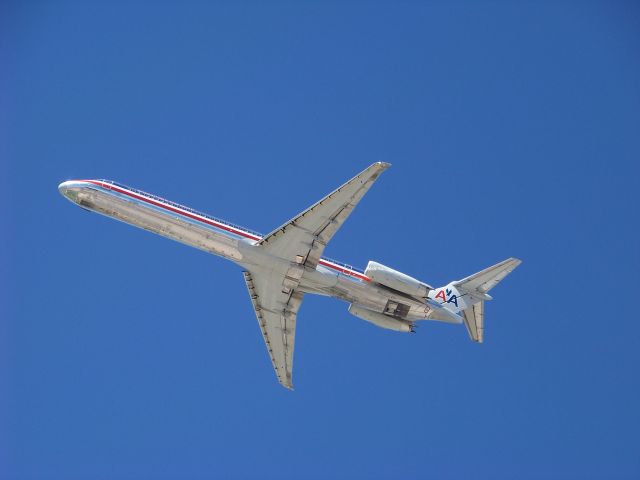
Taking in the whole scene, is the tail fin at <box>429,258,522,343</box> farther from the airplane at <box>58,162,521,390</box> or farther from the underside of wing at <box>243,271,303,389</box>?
the underside of wing at <box>243,271,303,389</box>

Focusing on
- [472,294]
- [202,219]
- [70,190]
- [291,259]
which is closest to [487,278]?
[472,294]

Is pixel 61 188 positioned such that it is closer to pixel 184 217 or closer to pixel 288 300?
pixel 184 217

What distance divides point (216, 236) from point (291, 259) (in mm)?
5573

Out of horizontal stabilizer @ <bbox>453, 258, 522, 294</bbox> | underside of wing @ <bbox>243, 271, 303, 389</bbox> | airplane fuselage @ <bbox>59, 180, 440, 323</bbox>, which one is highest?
horizontal stabilizer @ <bbox>453, 258, 522, 294</bbox>

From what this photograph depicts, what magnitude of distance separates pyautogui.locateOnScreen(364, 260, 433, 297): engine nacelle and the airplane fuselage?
0.91 meters

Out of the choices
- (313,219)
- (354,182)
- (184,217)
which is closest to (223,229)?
(184,217)

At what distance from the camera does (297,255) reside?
184 feet

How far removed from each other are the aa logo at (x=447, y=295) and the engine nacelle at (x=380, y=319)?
141 inches

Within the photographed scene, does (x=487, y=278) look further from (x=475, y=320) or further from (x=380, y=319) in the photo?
(x=380, y=319)

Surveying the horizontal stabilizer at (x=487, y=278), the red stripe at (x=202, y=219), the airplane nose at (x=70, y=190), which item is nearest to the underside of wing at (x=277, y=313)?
the red stripe at (x=202, y=219)

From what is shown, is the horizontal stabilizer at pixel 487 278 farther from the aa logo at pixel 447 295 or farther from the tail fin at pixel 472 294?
the aa logo at pixel 447 295

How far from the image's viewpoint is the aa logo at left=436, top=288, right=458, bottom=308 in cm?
6094

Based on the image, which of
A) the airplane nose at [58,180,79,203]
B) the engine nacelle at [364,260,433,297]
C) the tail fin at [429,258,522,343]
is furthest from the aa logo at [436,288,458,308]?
the airplane nose at [58,180,79,203]

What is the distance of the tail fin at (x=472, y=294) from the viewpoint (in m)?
60.0
